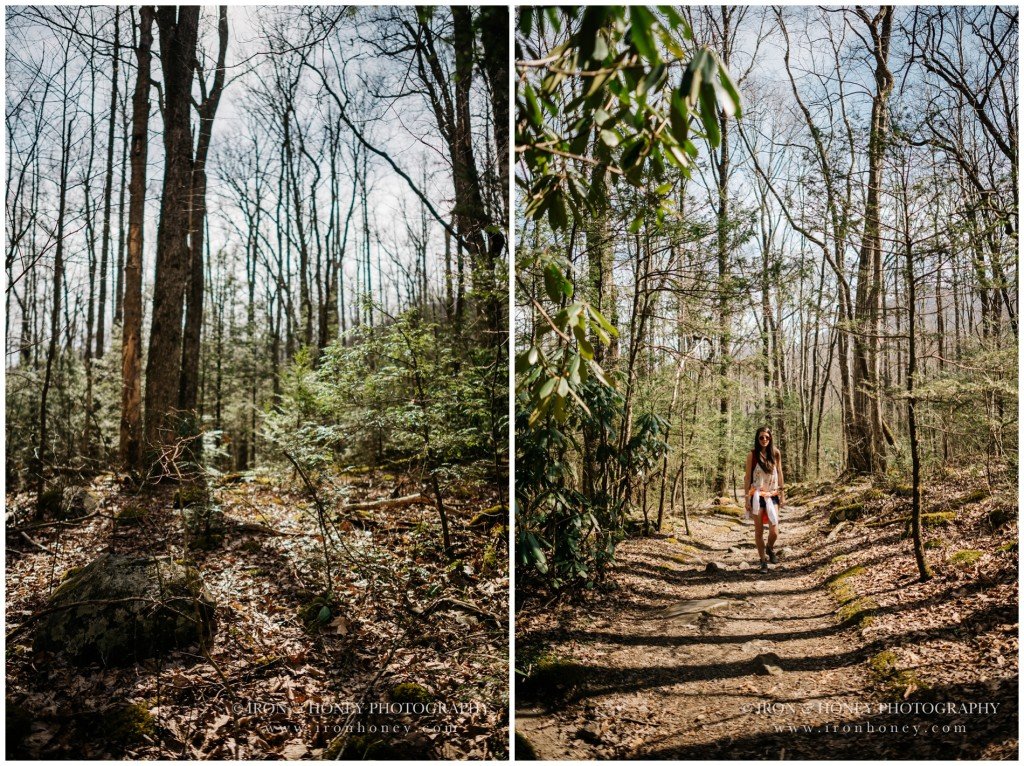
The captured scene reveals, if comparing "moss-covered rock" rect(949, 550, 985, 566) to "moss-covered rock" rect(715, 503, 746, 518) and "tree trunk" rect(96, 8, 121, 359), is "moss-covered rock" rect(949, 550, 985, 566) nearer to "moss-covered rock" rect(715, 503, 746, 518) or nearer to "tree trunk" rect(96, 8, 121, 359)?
"moss-covered rock" rect(715, 503, 746, 518)

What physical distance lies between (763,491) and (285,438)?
2.63m

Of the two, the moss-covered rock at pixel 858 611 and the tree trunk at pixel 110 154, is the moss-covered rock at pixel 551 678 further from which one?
the tree trunk at pixel 110 154

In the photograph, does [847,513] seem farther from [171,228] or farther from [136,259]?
[136,259]

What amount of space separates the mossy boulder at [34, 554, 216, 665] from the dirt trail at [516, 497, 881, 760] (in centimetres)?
143

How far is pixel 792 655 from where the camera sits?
1.92 metres

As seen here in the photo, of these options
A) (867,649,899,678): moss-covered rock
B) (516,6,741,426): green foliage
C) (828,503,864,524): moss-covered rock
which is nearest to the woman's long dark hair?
(828,503,864,524): moss-covered rock

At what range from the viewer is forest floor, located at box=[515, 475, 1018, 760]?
5.62 ft

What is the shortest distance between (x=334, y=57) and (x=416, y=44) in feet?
1.61

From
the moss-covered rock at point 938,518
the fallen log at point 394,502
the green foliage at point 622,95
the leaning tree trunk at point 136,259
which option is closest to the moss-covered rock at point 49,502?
the leaning tree trunk at point 136,259

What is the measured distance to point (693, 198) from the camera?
2.98 metres

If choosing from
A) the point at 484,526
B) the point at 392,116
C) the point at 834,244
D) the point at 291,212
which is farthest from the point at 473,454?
the point at 291,212

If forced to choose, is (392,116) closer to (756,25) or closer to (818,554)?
(756,25)

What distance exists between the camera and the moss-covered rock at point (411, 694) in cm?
207

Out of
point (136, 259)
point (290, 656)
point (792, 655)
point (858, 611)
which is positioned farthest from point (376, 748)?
point (136, 259)
